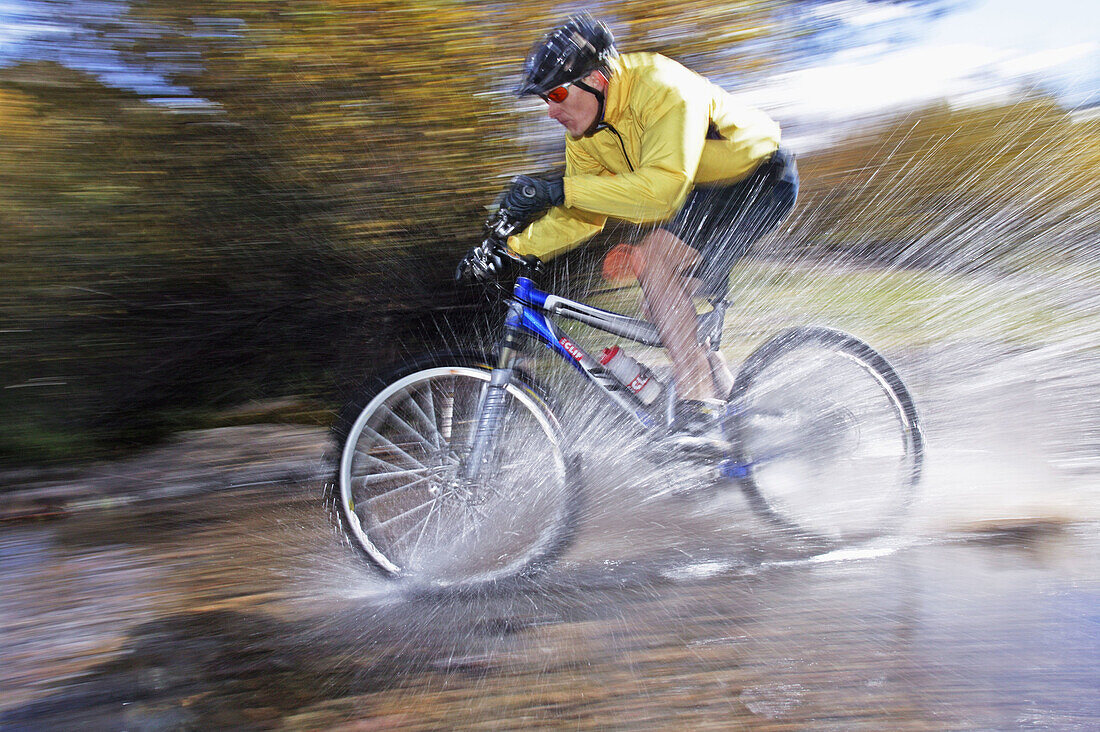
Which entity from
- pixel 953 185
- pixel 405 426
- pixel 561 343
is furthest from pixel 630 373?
pixel 953 185

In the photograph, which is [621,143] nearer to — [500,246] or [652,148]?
[652,148]

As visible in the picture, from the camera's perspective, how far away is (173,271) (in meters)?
3.55

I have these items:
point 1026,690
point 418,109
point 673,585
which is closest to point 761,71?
point 418,109

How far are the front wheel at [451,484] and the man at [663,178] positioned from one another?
0.50 metres

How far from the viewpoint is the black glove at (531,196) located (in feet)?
8.04

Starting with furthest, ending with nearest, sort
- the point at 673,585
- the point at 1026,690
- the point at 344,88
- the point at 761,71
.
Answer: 1. the point at 761,71
2. the point at 344,88
3. the point at 673,585
4. the point at 1026,690

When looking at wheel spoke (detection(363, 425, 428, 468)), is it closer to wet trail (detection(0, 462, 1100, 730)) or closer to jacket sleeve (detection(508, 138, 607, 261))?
wet trail (detection(0, 462, 1100, 730))

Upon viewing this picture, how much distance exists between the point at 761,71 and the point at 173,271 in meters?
2.90

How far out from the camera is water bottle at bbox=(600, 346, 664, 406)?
2.73 m

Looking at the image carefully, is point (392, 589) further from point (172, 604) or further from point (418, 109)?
point (418, 109)

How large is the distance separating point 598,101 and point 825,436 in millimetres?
1536

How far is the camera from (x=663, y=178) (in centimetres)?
237

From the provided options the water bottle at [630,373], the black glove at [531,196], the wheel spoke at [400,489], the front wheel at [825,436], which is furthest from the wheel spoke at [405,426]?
the front wheel at [825,436]

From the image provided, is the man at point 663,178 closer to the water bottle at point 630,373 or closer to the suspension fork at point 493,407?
the water bottle at point 630,373
